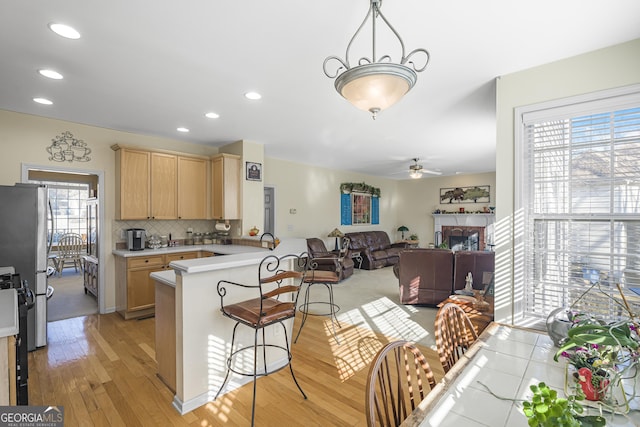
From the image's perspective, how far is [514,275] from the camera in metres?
2.39

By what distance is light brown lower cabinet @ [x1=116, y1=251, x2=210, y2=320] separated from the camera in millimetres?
3943

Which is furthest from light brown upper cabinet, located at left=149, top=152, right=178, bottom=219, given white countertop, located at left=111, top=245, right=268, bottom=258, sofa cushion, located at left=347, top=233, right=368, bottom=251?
sofa cushion, located at left=347, top=233, right=368, bottom=251

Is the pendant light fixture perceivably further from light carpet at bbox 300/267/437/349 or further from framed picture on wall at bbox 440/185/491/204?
framed picture on wall at bbox 440/185/491/204

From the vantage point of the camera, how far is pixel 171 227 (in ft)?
16.1

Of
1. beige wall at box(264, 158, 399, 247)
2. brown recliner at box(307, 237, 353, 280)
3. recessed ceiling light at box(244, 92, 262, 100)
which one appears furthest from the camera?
beige wall at box(264, 158, 399, 247)

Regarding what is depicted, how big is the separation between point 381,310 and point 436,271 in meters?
1.03

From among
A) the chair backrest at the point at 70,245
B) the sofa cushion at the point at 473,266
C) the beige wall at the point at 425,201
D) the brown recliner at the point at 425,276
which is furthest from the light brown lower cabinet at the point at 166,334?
the beige wall at the point at 425,201

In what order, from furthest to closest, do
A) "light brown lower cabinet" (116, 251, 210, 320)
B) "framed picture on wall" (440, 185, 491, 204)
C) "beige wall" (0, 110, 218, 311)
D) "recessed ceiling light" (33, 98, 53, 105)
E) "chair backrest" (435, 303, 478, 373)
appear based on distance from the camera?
1. "framed picture on wall" (440, 185, 491, 204)
2. "light brown lower cabinet" (116, 251, 210, 320)
3. "beige wall" (0, 110, 218, 311)
4. "recessed ceiling light" (33, 98, 53, 105)
5. "chair backrest" (435, 303, 478, 373)

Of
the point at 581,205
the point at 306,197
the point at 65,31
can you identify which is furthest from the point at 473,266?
the point at 65,31

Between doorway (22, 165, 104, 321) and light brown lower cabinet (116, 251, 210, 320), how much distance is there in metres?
0.30

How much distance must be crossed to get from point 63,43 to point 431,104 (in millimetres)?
3388

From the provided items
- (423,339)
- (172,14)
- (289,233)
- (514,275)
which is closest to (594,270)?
(514,275)

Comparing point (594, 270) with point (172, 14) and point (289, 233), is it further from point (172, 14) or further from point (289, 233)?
point (289, 233)

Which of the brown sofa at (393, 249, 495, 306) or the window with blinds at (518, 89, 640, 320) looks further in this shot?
the brown sofa at (393, 249, 495, 306)
